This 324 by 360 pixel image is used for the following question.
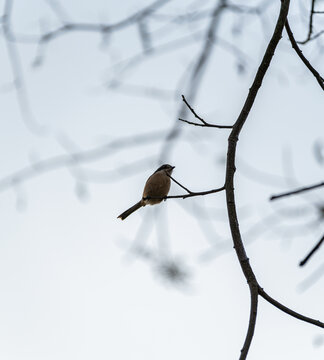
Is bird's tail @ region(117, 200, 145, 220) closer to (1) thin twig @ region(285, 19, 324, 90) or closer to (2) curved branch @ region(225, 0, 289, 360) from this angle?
(2) curved branch @ region(225, 0, 289, 360)

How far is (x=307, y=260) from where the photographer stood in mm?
1432

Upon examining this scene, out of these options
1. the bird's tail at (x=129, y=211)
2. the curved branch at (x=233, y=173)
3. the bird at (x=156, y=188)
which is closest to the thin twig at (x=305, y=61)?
the curved branch at (x=233, y=173)

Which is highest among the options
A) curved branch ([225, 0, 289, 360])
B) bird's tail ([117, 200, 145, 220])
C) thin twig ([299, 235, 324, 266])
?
bird's tail ([117, 200, 145, 220])

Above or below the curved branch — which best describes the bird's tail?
above

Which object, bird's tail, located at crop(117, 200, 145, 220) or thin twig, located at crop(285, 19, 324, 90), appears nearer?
thin twig, located at crop(285, 19, 324, 90)

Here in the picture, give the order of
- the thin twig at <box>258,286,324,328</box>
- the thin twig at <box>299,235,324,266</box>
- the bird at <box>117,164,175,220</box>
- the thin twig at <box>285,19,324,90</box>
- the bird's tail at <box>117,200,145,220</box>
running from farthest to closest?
1. the bird's tail at <box>117,200,145,220</box>
2. the bird at <box>117,164,175,220</box>
3. the thin twig at <box>285,19,324,90</box>
4. the thin twig at <box>258,286,324,328</box>
5. the thin twig at <box>299,235,324,266</box>

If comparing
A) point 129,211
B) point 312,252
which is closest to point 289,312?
point 312,252

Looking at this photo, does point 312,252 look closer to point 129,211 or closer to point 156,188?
point 156,188

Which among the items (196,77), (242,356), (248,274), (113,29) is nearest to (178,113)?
(196,77)

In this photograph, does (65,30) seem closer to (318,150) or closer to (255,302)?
(318,150)

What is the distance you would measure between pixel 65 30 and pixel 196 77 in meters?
1.13

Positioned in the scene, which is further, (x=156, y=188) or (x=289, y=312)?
(x=156, y=188)

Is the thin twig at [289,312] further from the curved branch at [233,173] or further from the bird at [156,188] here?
the bird at [156,188]

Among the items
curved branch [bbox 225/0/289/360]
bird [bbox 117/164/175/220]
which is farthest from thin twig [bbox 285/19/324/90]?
bird [bbox 117/164/175/220]
